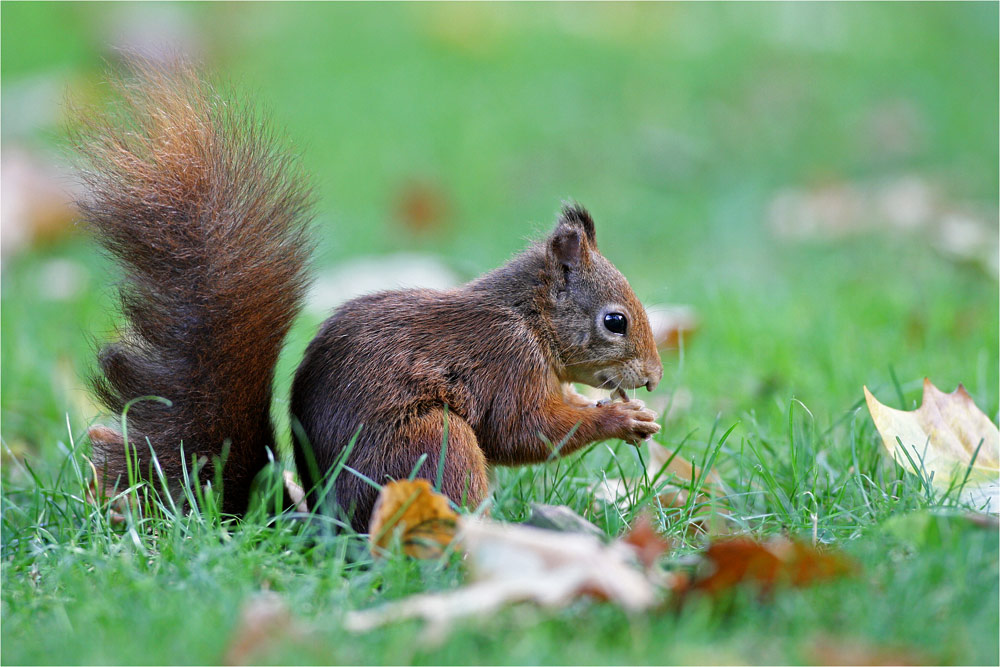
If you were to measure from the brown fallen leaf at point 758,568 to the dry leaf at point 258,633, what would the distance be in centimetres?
45

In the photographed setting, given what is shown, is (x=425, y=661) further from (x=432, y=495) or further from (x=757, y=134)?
(x=757, y=134)

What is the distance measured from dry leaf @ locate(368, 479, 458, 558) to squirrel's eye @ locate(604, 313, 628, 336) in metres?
0.58

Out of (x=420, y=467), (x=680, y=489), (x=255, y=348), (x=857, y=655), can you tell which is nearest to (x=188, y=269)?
(x=255, y=348)

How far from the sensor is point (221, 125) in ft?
5.69

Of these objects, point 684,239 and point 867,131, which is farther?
point 867,131

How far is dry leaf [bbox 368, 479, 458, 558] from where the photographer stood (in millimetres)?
1426

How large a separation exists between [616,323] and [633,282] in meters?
1.92

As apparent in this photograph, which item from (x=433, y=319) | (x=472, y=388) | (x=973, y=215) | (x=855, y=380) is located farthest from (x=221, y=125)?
(x=973, y=215)

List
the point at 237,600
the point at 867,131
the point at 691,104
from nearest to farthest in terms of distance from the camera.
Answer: the point at 237,600 → the point at 867,131 → the point at 691,104

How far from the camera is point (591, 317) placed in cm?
190

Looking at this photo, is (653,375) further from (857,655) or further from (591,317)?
(857,655)

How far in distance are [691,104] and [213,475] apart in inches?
194

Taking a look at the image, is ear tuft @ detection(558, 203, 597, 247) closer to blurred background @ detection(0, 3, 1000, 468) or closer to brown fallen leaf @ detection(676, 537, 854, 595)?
blurred background @ detection(0, 3, 1000, 468)

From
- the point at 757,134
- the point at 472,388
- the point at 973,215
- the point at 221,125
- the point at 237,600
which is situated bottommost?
the point at 237,600
